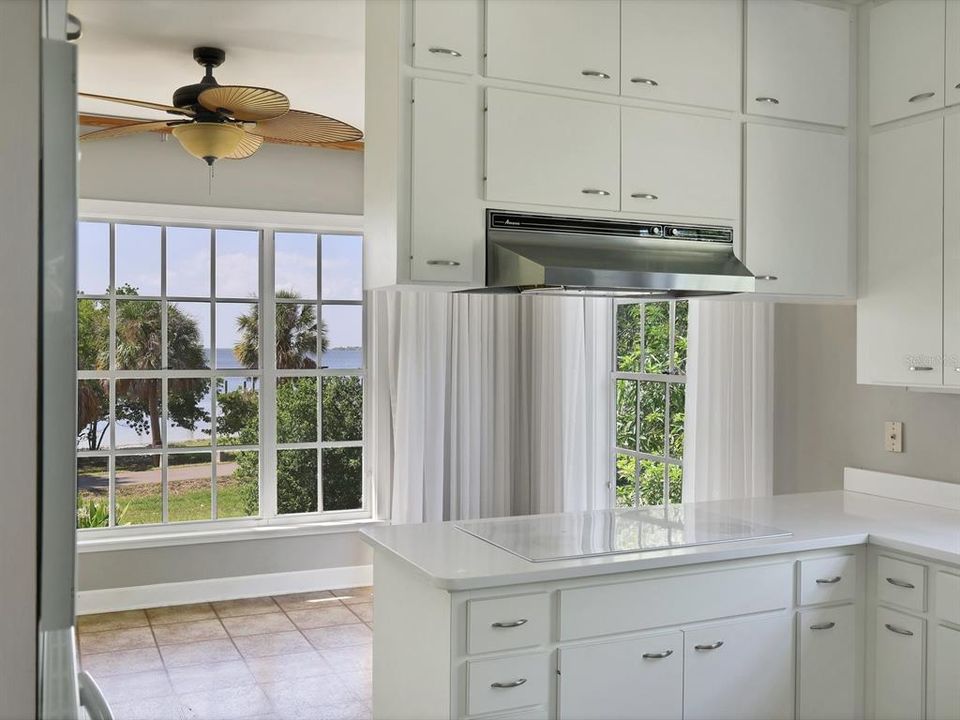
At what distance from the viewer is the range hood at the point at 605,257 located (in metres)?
2.78

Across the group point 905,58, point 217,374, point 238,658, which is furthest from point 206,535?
point 905,58

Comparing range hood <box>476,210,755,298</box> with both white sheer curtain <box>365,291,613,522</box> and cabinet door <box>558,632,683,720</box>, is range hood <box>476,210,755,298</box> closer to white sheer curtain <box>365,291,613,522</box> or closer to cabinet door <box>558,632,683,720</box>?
cabinet door <box>558,632,683,720</box>

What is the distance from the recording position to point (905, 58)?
3203 millimetres

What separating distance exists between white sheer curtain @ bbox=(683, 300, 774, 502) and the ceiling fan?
1.84m

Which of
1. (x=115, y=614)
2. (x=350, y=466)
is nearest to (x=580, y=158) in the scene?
(x=350, y=466)

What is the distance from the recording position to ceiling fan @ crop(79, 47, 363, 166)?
10.6 ft

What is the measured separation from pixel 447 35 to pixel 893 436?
2.29 m

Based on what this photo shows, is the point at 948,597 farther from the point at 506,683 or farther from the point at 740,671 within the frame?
the point at 506,683

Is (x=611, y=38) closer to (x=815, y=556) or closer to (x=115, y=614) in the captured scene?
(x=815, y=556)

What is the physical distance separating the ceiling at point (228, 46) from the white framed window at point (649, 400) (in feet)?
6.51

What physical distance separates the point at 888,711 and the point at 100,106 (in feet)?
15.1

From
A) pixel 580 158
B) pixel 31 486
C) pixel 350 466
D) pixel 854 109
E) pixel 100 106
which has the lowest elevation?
pixel 350 466

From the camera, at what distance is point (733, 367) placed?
3.90m

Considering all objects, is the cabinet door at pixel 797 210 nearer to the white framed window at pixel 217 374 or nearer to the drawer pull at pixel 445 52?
the drawer pull at pixel 445 52
